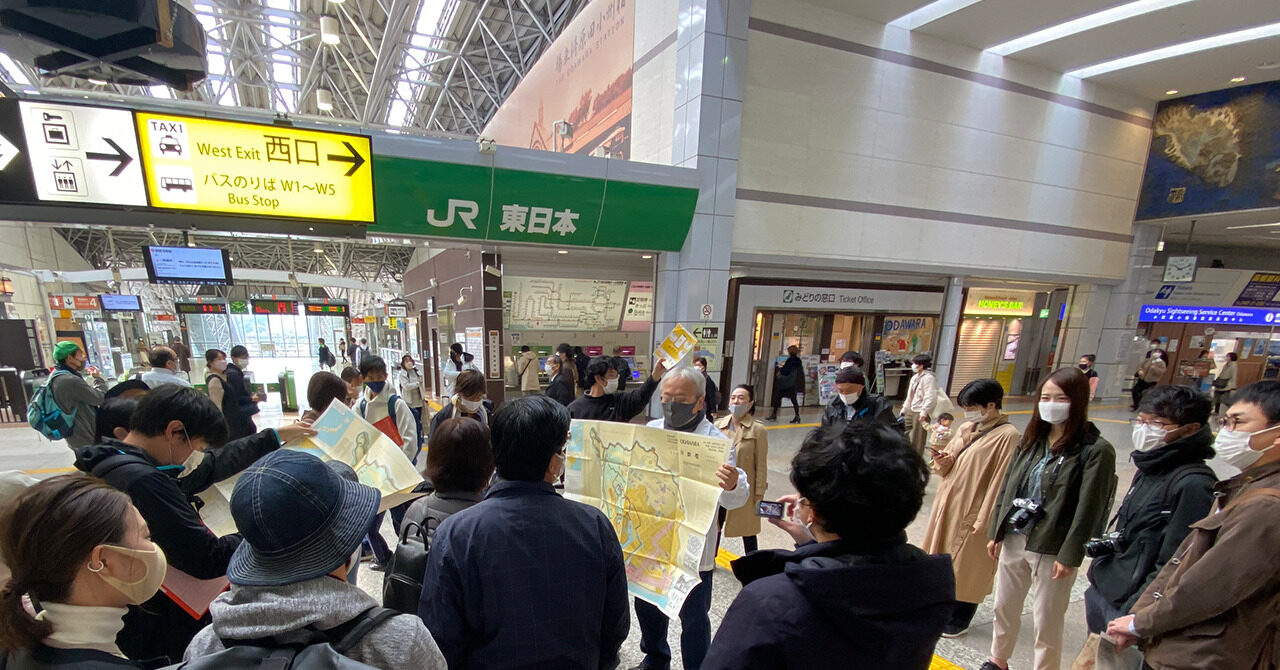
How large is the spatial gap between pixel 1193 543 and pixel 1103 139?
1167 centimetres

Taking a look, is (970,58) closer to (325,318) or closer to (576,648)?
(576,648)

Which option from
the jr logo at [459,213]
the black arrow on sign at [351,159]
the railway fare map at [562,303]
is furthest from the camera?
the railway fare map at [562,303]

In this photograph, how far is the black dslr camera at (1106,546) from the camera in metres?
2.14

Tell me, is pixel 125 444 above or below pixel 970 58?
below

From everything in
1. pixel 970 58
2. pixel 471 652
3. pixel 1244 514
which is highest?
pixel 970 58

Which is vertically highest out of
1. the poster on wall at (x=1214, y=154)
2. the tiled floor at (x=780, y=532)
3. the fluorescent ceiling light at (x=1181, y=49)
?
the fluorescent ceiling light at (x=1181, y=49)

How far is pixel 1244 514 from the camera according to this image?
1571mm

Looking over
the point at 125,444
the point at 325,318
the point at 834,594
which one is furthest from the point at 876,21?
the point at 325,318

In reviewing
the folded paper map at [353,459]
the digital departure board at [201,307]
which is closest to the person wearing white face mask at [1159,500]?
the folded paper map at [353,459]

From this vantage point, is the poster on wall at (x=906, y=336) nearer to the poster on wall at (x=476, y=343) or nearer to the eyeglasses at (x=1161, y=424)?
the eyeglasses at (x=1161, y=424)

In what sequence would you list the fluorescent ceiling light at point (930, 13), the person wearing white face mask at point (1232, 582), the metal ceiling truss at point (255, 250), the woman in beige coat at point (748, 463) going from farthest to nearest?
1. the metal ceiling truss at point (255, 250)
2. the fluorescent ceiling light at point (930, 13)
3. the woman in beige coat at point (748, 463)
4. the person wearing white face mask at point (1232, 582)

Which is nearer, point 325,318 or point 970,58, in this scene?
point 970,58

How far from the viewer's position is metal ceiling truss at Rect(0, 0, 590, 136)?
439 inches

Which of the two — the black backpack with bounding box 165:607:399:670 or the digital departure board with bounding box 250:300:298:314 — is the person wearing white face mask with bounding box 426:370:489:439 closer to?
the black backpack with bounding box 165:607:399:670
